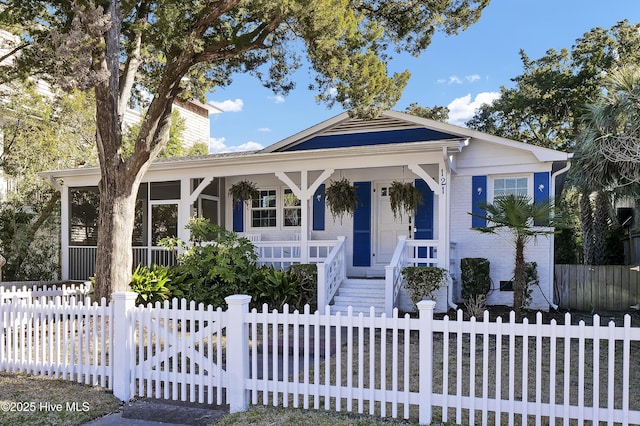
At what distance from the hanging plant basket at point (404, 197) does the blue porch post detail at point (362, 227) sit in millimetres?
736

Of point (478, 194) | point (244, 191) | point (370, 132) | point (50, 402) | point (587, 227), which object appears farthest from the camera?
point (587, 227)

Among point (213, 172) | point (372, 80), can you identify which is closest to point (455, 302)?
point (372, 80)

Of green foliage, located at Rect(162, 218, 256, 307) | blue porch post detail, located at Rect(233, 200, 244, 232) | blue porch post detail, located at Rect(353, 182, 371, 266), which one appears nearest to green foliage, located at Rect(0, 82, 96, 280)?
blue porch post detail, located at Rect(233, 200, 244, 232)

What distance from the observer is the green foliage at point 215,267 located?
36.8 feet

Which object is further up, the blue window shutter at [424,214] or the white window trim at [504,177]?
the white window trim at [504,177]

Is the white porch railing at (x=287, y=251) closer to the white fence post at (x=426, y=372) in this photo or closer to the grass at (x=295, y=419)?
the grass at (x=295, y=419)

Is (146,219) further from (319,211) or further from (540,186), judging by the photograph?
(540,186)

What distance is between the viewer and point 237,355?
16.8ft

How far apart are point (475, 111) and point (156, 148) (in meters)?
22.2

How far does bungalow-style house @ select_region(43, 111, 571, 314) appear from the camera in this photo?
1104 cm

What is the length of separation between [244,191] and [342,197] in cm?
293

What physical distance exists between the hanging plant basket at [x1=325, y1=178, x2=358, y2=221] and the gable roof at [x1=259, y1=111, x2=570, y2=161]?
3.77ft

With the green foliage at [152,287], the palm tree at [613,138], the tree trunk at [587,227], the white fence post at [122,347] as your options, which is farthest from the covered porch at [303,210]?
the tree trunk at [587,227]

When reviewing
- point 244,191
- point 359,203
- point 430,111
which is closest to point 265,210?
point 244,191
